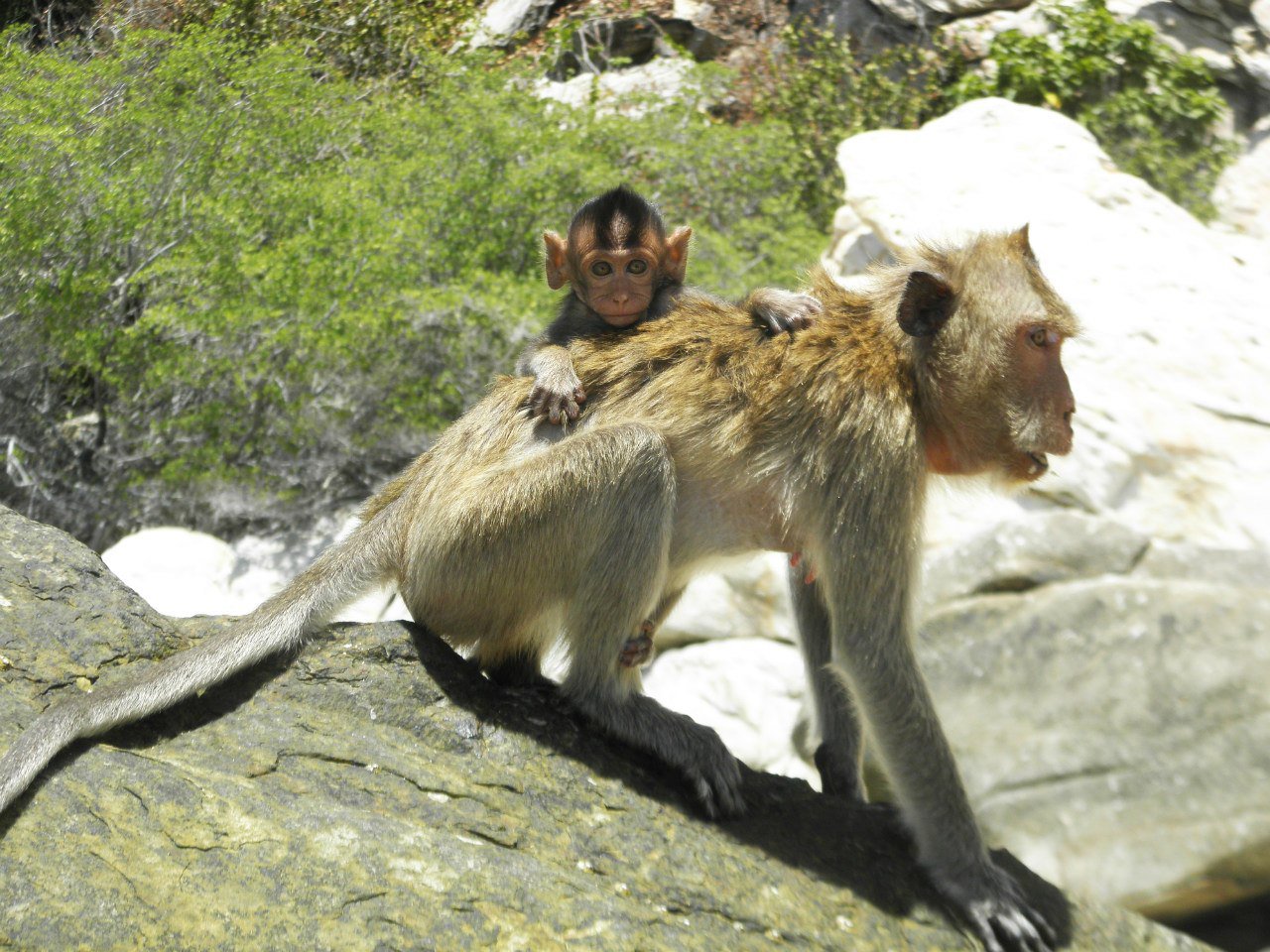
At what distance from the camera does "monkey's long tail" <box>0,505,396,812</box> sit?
326 cm

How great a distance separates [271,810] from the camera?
11.1ft

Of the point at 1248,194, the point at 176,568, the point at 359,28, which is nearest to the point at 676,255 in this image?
the point at 176,568

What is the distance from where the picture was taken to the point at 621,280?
584 cm

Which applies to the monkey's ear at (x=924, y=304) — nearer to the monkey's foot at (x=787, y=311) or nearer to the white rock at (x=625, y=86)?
the monkey's foot at (x=787, y=311)

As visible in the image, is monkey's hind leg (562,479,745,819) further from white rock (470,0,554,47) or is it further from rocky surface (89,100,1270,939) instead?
white rock (470,0,554,47)

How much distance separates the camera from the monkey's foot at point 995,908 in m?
3.88

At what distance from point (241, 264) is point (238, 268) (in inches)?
8.8

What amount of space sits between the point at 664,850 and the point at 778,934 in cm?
45

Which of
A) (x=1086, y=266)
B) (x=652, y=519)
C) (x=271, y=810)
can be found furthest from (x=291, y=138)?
(x=271, y=810)

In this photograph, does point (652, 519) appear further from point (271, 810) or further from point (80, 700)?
point (80, 700)

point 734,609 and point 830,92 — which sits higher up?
point 830,92

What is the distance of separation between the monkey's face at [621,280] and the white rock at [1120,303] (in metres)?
3.55

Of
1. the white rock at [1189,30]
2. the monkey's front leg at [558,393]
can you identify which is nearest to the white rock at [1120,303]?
the monkey's front leg at [558,393]

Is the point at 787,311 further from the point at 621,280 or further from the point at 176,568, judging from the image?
the point at 176,568
